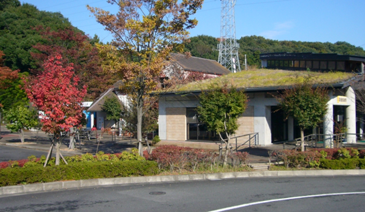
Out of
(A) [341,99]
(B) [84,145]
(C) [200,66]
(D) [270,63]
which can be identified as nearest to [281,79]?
(A) [341,99]

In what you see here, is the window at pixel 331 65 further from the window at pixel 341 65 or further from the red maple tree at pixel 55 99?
the red maple tree at pixel 55 99

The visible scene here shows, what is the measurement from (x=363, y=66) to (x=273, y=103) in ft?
52.0

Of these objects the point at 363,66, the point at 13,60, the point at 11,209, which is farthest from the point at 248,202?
the point at 13,60

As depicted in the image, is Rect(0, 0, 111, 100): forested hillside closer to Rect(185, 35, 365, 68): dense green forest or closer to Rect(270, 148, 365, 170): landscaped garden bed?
Rect(270, 148, 365, 170): landscaped garden bed

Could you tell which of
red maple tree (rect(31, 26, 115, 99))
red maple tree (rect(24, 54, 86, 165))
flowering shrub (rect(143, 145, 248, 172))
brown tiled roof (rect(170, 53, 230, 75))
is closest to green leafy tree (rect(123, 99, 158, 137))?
red maple tree (rect(31, 26, 115, 99))

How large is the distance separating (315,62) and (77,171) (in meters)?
29.8

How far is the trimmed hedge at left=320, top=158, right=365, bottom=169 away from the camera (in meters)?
14.1

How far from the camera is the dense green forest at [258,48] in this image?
3073 inches

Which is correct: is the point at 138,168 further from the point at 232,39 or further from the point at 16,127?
the point at 232,39

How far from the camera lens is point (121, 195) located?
379 inches

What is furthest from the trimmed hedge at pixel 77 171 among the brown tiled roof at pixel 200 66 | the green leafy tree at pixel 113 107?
the brown tiled roof at pixel 200 66

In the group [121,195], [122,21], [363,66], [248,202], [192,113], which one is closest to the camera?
[248,202]

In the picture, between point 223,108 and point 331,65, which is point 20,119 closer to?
point 223,108

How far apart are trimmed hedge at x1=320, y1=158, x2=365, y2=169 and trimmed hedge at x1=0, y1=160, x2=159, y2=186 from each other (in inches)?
299
